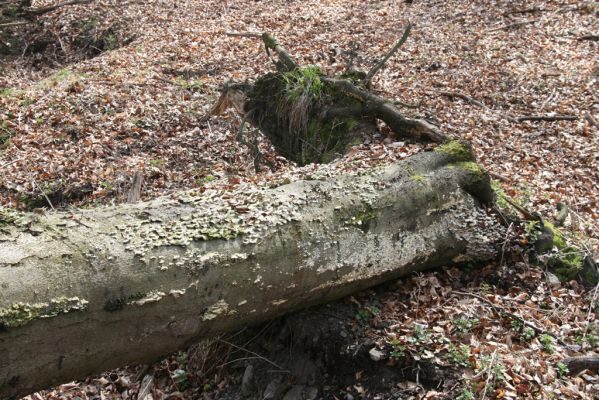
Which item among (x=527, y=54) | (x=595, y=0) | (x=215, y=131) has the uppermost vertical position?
(x=595, y=0)

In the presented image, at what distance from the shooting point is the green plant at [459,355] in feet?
11.5

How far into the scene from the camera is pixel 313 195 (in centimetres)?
388

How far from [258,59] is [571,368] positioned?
883 centimetres

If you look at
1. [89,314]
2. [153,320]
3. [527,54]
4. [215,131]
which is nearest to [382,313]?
[153,320]

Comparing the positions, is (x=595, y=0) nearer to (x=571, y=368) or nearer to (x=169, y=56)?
(x=169, y=56)

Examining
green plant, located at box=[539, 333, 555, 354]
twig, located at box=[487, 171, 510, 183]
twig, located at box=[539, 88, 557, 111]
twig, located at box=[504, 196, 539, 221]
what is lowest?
green plant, located at box=[539, 333, 555, 354]

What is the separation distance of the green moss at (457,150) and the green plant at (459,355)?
68.6 inches

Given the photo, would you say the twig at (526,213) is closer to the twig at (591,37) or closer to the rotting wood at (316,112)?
the rotting wood at (316,112)

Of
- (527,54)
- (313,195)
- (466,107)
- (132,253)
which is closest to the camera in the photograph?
(132,253)

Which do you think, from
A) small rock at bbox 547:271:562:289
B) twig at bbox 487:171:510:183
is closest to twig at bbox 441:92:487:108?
twig at bbox 487:171:510:183

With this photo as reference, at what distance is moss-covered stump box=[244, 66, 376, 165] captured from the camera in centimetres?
577

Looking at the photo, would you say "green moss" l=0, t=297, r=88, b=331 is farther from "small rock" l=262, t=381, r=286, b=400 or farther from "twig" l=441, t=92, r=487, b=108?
"twig" l=441, t=92, r=487, b=108

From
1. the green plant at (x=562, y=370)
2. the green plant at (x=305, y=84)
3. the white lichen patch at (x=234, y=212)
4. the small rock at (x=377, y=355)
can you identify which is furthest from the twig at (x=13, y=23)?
the green plant at (x=562, y=370)

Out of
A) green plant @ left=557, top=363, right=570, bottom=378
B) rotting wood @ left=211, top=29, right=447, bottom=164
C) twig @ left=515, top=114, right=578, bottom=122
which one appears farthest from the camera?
twig @ left=515, top=114, right=578, bottom=122
